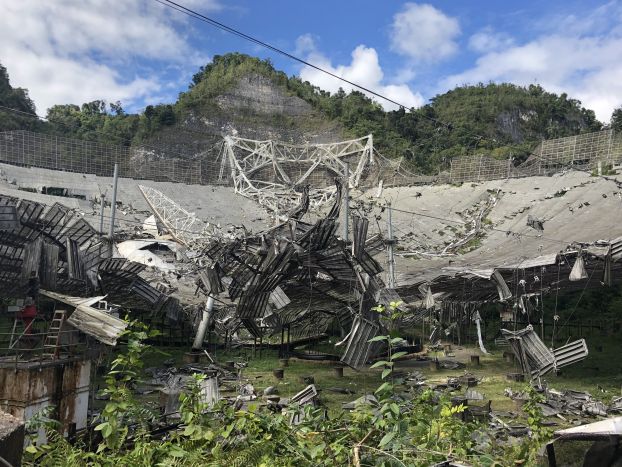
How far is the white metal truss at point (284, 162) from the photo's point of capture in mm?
58656

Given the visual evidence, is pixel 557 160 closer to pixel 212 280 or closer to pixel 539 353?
pixel 539 353

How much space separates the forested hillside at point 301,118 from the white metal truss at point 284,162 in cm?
831

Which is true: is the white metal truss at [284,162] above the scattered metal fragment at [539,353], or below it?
above

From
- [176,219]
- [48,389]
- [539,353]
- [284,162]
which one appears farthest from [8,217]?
[284,162]

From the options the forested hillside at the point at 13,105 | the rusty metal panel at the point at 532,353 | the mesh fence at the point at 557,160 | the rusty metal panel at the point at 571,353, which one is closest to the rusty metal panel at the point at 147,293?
the rusty metal panel at the point at 532,353

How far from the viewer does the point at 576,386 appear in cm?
1527

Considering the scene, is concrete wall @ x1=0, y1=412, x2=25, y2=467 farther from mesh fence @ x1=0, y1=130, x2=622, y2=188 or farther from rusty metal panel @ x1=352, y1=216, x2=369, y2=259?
mesh fence @ x1=0, y1=130, x2=622, y2=188

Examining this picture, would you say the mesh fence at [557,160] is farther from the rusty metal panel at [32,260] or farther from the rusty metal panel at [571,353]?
the rusty metal panel at [32,260]

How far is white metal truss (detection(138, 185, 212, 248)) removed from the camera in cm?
4022

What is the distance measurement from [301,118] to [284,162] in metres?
16.5

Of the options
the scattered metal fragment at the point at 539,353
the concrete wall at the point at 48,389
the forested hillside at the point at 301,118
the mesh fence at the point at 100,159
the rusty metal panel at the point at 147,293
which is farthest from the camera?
the forested hillside at the point at 301,118

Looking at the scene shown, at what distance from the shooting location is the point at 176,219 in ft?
145

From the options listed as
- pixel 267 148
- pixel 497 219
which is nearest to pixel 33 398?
pixel 497 219

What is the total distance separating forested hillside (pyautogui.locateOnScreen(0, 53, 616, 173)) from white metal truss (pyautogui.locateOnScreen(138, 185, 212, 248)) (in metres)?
22.5
